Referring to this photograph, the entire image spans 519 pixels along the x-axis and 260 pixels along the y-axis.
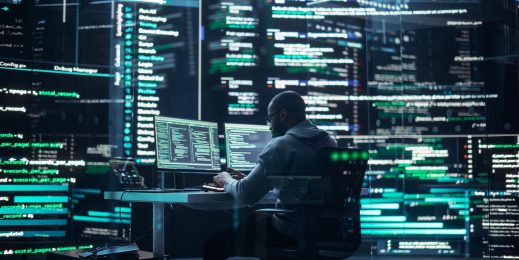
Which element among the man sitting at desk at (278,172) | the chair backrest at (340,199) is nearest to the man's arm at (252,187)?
the man sitting at desk at (278,172)

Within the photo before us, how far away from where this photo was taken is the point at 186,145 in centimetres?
415

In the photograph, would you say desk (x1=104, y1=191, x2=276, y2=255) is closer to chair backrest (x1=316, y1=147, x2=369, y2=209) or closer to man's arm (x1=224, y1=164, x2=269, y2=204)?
man's arm (x1=224, y1=164, x2=269, y2=204)

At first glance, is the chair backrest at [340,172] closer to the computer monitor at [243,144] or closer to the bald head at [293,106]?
the bald head at [293,106]

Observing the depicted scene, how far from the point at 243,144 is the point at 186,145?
534 mm

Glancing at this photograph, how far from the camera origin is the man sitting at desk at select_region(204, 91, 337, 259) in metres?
3.16

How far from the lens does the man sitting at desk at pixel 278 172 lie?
316 centimetres

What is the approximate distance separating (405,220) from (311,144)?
308 centimetres

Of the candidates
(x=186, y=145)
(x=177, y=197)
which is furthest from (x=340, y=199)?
(x=186, y=145)

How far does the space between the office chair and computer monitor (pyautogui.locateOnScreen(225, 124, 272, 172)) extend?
1.24m

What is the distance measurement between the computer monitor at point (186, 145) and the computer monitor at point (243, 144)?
0.09 m

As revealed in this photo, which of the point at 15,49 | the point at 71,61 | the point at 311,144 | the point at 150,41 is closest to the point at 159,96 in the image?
the point at 150,41

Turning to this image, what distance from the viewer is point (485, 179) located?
579 centimetres

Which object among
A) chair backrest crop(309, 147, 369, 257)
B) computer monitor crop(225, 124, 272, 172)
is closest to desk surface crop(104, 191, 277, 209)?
computer monitor crop(225, 124, 272, 172)

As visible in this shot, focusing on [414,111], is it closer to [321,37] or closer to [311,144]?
[321,37]
